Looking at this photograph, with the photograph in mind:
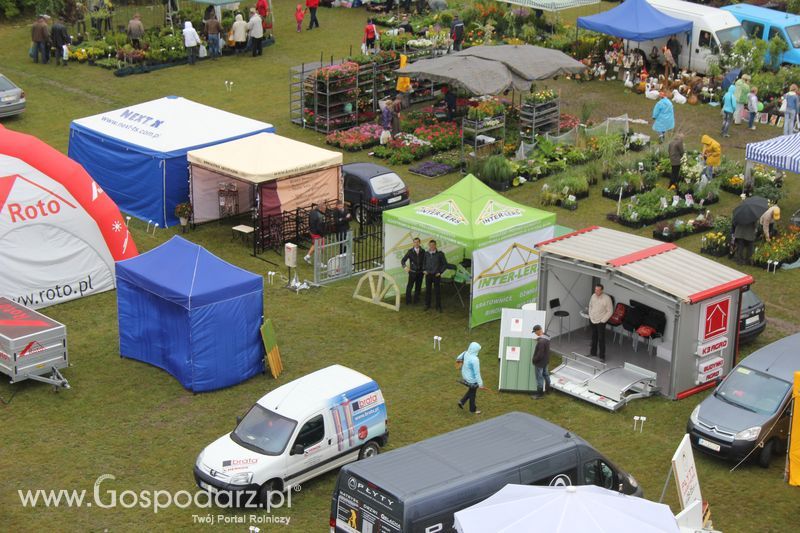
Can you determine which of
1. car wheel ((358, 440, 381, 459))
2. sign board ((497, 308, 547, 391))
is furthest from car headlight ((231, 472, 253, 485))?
sign board ((497, 308, 547, 391))

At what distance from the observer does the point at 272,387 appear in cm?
2088

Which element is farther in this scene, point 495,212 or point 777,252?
point 777,252

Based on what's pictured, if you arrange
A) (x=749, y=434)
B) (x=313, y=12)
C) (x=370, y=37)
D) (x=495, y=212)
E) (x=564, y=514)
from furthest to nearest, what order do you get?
(x=313, y=12) < (x=370, y=37) < (x=495, y=212) < (x=749, y=434) < (x=564, y=514)

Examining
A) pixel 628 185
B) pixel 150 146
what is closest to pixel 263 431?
pixel 150 146

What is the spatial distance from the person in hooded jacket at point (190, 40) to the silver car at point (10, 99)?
6986 millimetres

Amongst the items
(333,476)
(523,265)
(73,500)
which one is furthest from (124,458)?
(523,265)

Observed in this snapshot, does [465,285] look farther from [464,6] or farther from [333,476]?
[464,6]

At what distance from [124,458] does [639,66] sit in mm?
26622

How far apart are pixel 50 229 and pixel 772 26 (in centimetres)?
2706

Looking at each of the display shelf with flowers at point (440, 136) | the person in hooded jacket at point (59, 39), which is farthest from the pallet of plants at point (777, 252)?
A: the person in hooded jacket at point (59, 39)

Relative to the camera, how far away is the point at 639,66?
39656mm

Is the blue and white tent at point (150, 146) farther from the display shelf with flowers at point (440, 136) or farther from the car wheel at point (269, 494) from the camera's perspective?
the car wheel at point (269, 494)

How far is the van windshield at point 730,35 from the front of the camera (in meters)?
39.0

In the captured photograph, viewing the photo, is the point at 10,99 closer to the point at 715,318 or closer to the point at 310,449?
the point at 310,449
